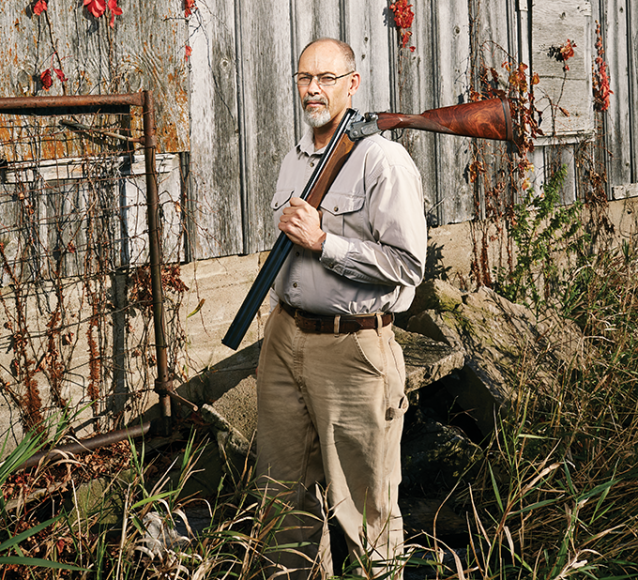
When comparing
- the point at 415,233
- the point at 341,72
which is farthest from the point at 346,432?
the point at 341,72

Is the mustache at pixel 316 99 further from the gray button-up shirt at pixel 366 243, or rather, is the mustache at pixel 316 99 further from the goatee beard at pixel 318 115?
the gray button-up shirt at pixel 366 243

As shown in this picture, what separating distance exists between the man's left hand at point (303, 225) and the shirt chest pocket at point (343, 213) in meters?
0.07

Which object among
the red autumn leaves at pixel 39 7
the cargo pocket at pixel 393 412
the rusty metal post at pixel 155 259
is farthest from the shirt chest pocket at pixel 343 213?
the red autumn leaves at pixel 39 7

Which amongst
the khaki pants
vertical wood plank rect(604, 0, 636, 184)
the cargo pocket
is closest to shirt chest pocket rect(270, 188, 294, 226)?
the khaki pants

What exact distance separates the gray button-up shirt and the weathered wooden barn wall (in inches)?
66.3

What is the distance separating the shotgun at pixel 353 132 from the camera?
262cm

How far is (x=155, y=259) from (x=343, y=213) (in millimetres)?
1594

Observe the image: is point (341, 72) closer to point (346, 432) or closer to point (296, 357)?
point (296, 357)

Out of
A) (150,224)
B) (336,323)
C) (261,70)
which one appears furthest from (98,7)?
(336,323)

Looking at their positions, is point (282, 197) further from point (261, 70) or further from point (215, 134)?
point (261, 70)

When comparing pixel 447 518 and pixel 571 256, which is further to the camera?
pixel 571 256

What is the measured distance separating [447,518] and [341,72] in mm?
2001

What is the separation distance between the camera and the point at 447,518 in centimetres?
320

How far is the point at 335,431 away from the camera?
8.73 feet
